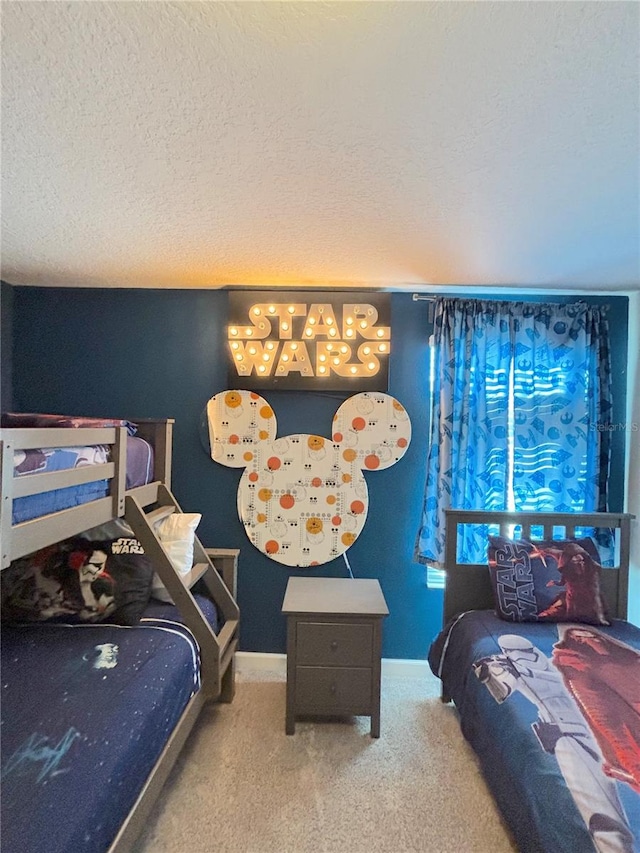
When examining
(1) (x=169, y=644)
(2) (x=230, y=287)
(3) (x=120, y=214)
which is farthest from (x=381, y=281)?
(1) (x=169, y=644)

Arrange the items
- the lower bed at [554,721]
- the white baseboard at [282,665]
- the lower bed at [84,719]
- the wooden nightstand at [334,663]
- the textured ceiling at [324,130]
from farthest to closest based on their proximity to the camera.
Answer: the white baseboard at [282,665]
the wooden nightstand at [334,663]
the lower bed at [554,721]
the lower bed at [84,719]
the textured ceiling at [324,130]

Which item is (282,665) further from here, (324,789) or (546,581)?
(546,581)

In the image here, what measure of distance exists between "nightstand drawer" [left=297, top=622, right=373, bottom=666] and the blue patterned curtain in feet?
2.25

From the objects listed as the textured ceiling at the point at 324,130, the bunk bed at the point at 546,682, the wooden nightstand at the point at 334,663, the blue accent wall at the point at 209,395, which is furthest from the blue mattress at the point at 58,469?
the bunk bed at the point at 546,682

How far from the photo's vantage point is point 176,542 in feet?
7.77

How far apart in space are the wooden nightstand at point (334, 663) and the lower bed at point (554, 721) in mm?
410

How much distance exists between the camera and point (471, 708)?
2.00 meters

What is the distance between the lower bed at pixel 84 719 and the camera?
1.11m

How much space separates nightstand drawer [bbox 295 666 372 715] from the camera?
224 cm

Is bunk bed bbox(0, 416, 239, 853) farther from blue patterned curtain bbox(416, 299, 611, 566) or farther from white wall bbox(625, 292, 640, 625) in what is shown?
white wall bbox(625, 292, 640, 625)

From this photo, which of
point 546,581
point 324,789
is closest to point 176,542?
point 324,789

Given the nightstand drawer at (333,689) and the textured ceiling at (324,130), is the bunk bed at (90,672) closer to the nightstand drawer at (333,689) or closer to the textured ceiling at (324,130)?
the nightstand drawer at (333,689)

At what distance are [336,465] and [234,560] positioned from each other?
794 millimetres

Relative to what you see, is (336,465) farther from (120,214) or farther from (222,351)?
(120,214)
